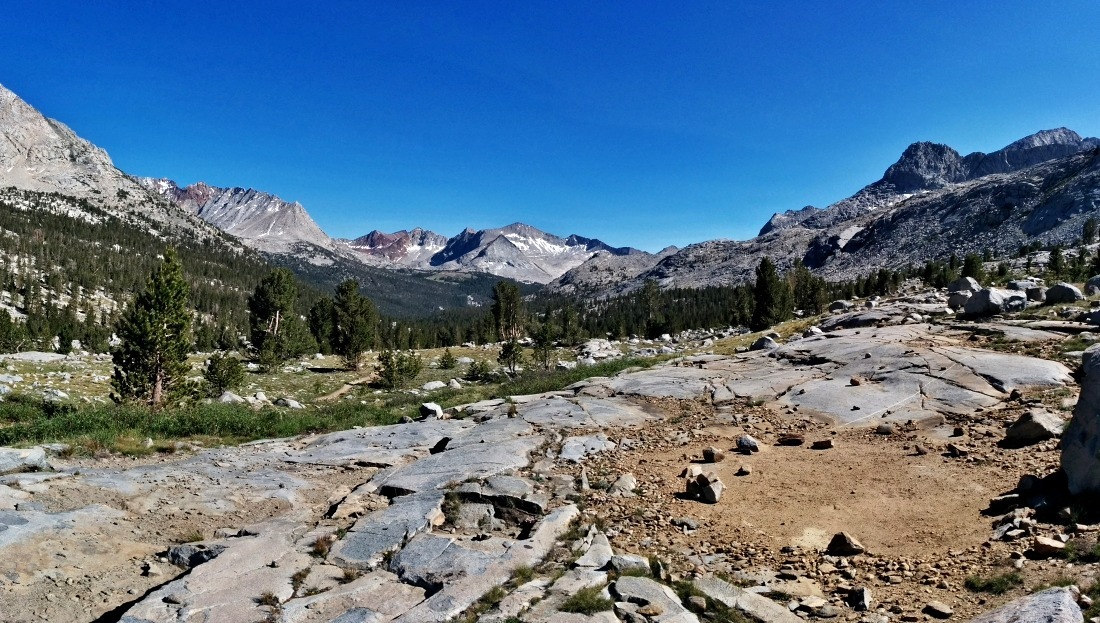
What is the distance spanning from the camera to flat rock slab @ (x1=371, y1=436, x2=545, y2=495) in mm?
13062

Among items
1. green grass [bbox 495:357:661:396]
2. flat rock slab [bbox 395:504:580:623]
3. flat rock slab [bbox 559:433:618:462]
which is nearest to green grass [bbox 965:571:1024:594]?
flat rock slab [bbox 395:504:580:623]

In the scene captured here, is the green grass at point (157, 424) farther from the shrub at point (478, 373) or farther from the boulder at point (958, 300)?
the boulder at point (958, 300)

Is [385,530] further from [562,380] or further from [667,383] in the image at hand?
[562,380]

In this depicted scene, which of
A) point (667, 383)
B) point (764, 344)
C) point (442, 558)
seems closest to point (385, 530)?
point (442, 558)

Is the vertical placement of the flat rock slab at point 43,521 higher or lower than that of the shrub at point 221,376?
lower

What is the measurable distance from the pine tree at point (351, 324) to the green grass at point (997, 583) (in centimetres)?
5716

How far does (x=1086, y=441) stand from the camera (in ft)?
30.6

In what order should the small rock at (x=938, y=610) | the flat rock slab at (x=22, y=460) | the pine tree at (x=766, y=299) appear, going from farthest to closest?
the pine tree at (x=766, y=299) → the flat rock slab at (x=22, y=460) → the small rock at (x=938, y=610)

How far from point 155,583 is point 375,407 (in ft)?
57.6

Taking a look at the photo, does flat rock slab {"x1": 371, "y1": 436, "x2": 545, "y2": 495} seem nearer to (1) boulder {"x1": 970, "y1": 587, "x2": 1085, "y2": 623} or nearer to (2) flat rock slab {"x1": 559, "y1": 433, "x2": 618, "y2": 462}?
(2) flat rock slab {"x1": 559, "y1": 433, "x2": 618, "y2": 462}

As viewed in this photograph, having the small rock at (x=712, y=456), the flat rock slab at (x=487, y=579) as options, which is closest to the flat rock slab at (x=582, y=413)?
the small rock at (x=712, y=456)

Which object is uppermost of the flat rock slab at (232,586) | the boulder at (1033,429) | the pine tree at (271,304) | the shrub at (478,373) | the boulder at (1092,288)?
the pine tree at (271,304)

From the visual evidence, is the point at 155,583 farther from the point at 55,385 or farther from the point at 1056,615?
the point at 55,385

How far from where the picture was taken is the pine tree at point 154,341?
28.9 m
